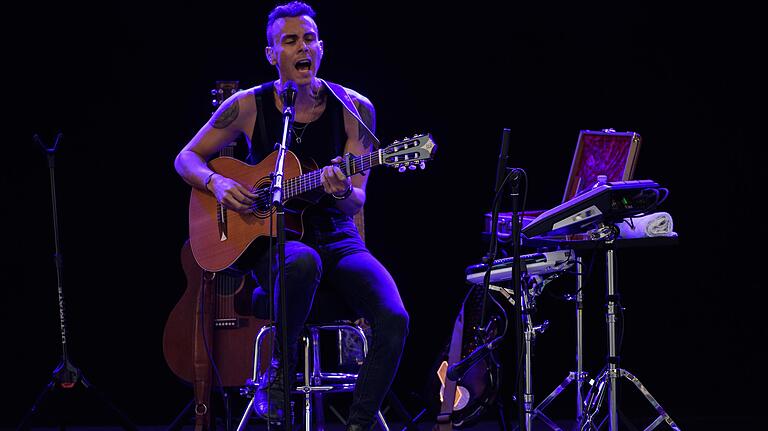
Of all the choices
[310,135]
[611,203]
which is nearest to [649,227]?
[611,203]

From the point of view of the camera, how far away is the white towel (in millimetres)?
3652

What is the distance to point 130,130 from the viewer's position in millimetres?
5105

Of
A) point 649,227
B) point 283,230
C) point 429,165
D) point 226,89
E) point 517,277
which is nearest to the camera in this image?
point 283,230

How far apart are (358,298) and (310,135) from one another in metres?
0.77

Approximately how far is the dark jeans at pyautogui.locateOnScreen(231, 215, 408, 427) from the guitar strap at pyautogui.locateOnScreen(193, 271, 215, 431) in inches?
36.8

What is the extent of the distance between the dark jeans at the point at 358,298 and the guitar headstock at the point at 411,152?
47cm

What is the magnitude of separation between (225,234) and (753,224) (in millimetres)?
2990

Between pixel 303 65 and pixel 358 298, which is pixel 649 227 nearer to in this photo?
pixel 358 298

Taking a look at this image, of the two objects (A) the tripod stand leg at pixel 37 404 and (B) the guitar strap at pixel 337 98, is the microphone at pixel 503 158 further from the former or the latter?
(A) the tripod stand leg at pixel 37 404

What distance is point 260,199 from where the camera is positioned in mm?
3686

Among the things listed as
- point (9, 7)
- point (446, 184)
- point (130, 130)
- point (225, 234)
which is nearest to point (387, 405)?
point (446, 184)

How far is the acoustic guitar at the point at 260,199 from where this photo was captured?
11.0ft

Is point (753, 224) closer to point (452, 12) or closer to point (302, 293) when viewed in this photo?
point (452, 12)

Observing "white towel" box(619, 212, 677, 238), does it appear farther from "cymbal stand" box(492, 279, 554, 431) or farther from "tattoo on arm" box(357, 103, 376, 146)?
"tattoo on arm" box(357, 103, 376, 146)
